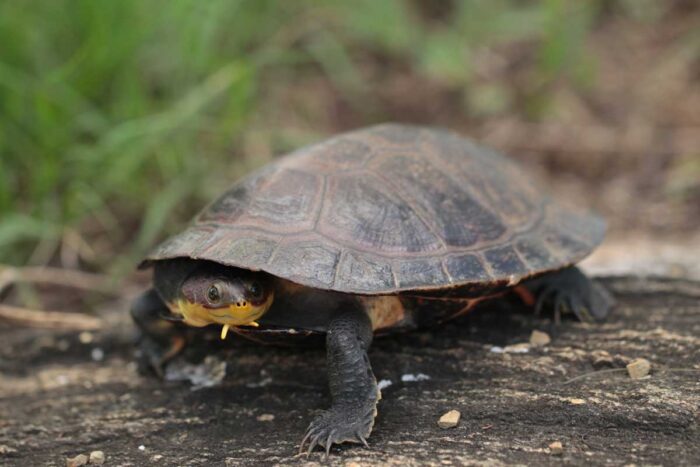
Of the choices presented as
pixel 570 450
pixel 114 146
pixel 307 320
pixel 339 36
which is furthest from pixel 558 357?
pixel 339 36

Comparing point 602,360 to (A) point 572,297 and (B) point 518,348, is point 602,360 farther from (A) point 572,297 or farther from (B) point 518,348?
(A) point 572,297

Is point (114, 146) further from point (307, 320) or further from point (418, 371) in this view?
point (418, 371)

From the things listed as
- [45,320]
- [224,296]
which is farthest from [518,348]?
[45,320]

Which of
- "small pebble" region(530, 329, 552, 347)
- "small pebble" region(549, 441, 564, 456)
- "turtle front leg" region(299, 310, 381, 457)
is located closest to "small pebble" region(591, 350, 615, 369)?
"small pebble" region(530, 329, 552, 347)

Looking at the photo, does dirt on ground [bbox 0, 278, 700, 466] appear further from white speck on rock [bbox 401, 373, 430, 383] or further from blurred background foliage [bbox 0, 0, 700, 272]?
blurred background foliage [bbox 0, 0, 700, 272]

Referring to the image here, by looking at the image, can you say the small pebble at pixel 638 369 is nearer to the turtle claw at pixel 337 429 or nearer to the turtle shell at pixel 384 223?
the turtle shell at pixel 384 223
